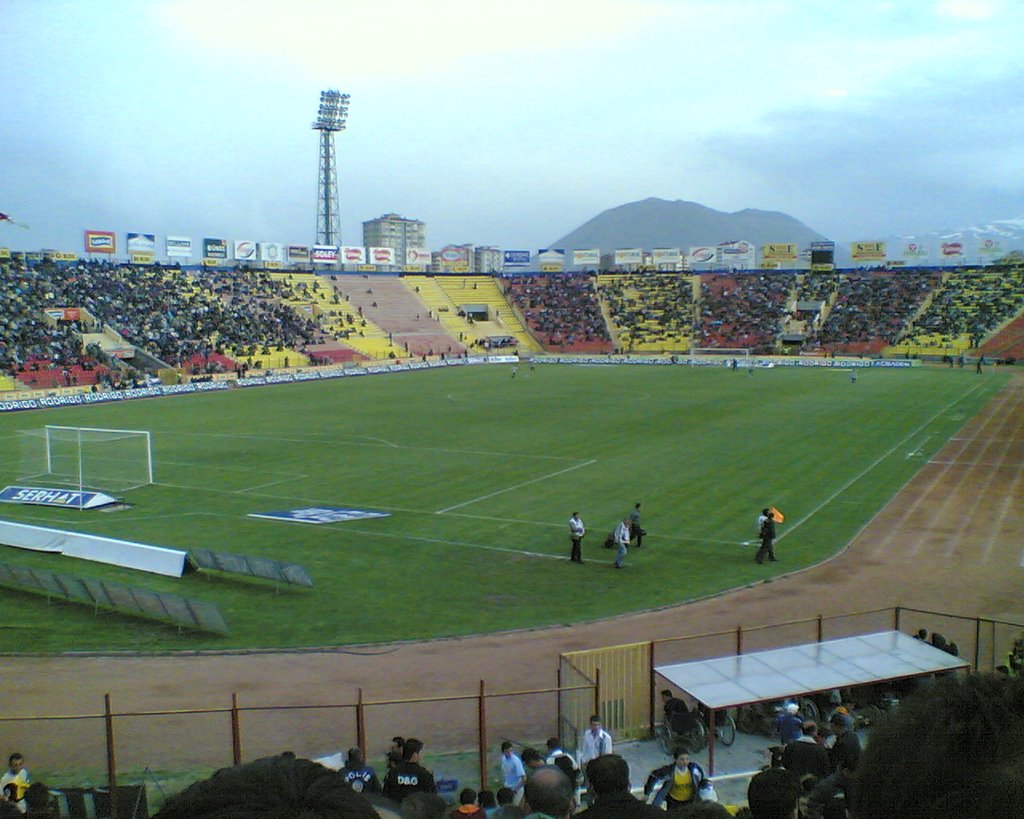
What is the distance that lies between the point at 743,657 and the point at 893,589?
28.8 ft

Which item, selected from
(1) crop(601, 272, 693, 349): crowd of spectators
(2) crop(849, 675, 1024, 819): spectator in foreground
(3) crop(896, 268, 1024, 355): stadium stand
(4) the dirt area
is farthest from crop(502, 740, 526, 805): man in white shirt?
(1) crop(601, 272, 693, 349): crowd of spectators

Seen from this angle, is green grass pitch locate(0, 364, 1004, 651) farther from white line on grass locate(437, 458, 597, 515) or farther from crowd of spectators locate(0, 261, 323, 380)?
crowd of spectators locate(0, 261, 323, 380)

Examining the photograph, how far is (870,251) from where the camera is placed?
124812mm

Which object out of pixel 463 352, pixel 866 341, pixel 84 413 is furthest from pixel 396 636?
pixel 866 341

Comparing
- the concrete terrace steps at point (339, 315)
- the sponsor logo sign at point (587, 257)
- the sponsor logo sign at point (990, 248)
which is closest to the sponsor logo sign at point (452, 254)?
the sponsor logo sign at point (587, 257)

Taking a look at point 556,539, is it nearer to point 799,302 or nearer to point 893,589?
point 893,589

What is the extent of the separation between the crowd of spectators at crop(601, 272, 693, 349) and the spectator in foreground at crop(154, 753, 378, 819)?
108915 mm

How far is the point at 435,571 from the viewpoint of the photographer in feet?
73.8

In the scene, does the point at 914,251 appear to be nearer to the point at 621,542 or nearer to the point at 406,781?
the point at 621,542

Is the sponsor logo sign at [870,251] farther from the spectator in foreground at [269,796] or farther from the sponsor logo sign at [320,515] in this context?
the spectator in foreground at [269,796]

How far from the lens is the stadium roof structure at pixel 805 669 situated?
12.3m

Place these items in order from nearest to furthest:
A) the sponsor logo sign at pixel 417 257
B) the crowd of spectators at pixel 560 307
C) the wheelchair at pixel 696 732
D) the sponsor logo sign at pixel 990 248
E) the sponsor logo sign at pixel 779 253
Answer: the wheelchair at pixel 696 732 → the crowd of spectators at pixel 560 307 → the sponsor logo sign at pixel 990 248 → the sponsor logo sign at pixel 779 253 → the sponsor logo sign at pixel 417 257

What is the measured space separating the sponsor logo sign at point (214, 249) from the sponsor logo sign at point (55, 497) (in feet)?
278

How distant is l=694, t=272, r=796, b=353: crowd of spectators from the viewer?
355ft
